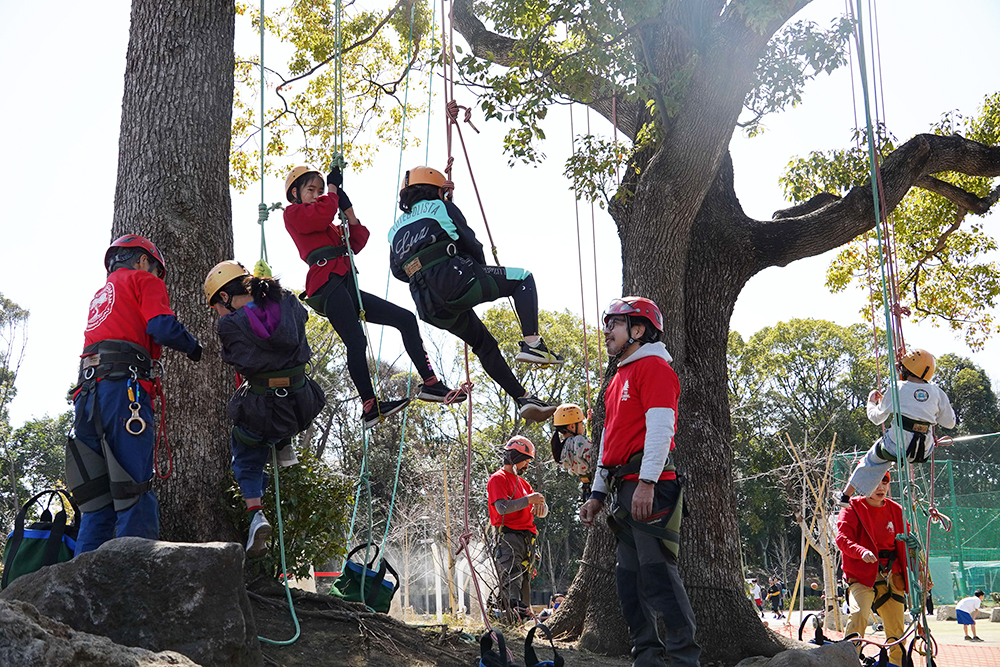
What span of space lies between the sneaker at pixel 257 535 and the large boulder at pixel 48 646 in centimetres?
180

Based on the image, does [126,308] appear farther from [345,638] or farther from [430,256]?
[345,638]

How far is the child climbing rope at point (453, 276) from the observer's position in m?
5.29

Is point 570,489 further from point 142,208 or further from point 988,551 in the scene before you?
point 142,208

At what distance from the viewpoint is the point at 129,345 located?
483cm

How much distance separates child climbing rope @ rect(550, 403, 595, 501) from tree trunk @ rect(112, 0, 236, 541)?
12.8 ft

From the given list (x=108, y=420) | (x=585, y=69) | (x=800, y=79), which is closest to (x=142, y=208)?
(x=108, y=420)

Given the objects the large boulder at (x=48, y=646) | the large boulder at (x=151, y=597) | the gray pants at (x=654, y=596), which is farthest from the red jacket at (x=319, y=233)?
the large boulder at (x=48, y=646)

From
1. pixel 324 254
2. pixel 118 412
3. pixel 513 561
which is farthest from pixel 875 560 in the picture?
pixel 118 412

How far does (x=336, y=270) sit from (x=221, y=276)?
838 millimetres

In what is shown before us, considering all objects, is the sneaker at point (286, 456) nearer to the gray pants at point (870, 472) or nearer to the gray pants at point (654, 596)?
the gray pants at point (654, 596)

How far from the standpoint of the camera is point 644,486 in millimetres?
4508

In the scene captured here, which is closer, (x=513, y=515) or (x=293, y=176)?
(x=293, y=176)

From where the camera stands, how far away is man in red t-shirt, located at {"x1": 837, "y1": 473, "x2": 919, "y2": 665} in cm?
710

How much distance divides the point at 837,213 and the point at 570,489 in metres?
26.1
